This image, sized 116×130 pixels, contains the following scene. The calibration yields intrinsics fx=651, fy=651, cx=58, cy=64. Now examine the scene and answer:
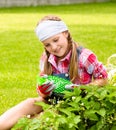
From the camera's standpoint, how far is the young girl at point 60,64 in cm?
491

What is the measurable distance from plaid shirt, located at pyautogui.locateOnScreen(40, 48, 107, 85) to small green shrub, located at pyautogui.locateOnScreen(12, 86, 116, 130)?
3.20ft

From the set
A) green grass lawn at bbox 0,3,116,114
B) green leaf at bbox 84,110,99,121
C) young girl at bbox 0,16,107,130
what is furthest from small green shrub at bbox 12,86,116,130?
green grass lawn at bbox 0,3,116,114

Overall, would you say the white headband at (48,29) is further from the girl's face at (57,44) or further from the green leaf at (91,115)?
the green leaf at (91,115)

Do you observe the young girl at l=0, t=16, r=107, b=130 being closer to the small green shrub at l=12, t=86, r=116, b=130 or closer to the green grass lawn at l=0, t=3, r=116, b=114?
the green grass lawn at l=0, t=3, r=116, b=114

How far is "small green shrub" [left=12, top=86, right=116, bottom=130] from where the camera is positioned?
3779mm

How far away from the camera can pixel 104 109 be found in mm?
3859

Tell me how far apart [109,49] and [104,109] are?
807cm

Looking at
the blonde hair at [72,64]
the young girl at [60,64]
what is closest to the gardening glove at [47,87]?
the young girl at [60,64]

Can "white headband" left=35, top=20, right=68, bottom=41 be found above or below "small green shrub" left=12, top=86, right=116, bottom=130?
above

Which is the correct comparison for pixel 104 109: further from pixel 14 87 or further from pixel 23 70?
pixel 23 70

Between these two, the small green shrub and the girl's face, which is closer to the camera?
the small green shrub

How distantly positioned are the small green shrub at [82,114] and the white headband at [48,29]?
1000mm

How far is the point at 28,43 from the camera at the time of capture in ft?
42.8

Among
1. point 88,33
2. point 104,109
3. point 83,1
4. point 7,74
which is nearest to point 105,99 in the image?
point 104,109
